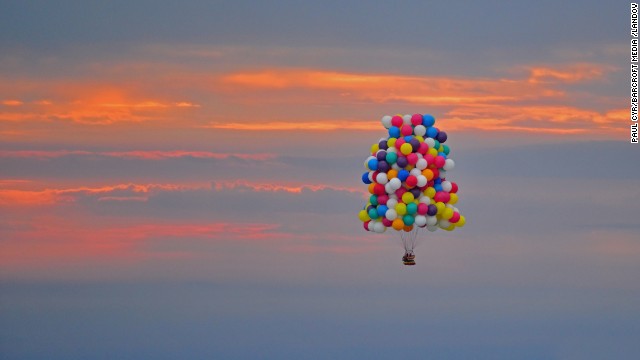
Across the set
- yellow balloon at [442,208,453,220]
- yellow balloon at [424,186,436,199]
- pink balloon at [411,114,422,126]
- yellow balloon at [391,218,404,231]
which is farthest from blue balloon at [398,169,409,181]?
yellow balloon at [442,208,453,220]

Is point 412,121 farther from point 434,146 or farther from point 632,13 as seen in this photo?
point 632,13

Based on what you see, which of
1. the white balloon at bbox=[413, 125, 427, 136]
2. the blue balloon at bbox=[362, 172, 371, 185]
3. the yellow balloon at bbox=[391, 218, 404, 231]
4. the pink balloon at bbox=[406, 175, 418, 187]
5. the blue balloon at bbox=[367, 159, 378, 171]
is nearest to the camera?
the pink balloon at bbox=[406, 175, 418, 187]

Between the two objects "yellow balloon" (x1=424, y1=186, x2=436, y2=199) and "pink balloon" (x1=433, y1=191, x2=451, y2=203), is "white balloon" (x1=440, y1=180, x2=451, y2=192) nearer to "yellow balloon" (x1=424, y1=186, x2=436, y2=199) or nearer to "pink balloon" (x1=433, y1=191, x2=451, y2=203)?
"pink balloon" (x1=433, y1=191, x2=451, y2=203)

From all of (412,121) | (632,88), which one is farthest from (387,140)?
(632,88)

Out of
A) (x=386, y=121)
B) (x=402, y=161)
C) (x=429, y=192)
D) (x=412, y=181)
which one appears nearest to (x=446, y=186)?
(x=429, y=192)

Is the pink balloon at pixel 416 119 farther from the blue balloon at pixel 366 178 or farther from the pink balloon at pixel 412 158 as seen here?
the blue balloon at pixel 366 178

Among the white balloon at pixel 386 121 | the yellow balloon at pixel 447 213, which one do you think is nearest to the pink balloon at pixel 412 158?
the white balloon at pixel 386 121

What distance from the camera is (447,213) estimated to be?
293 feet

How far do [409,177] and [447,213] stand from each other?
1.84 m

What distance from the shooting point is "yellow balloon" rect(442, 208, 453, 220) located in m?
89.4

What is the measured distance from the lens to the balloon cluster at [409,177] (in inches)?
3487

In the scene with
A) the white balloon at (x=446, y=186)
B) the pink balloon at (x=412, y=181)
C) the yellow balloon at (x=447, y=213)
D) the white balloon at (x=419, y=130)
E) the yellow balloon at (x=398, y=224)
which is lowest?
the yellow balloon at (x=398, y=224)

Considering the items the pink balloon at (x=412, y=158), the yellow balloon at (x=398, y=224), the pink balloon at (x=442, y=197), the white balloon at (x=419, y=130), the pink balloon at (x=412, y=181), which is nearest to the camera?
the pink balloon at (x=412, y=181)

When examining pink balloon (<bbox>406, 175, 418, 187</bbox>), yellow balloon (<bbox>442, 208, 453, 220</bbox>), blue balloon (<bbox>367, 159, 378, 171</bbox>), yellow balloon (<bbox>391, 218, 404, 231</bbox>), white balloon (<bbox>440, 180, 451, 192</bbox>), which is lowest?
yellow balloon (<bbox>391, 218, 404, 231</bbox>)
